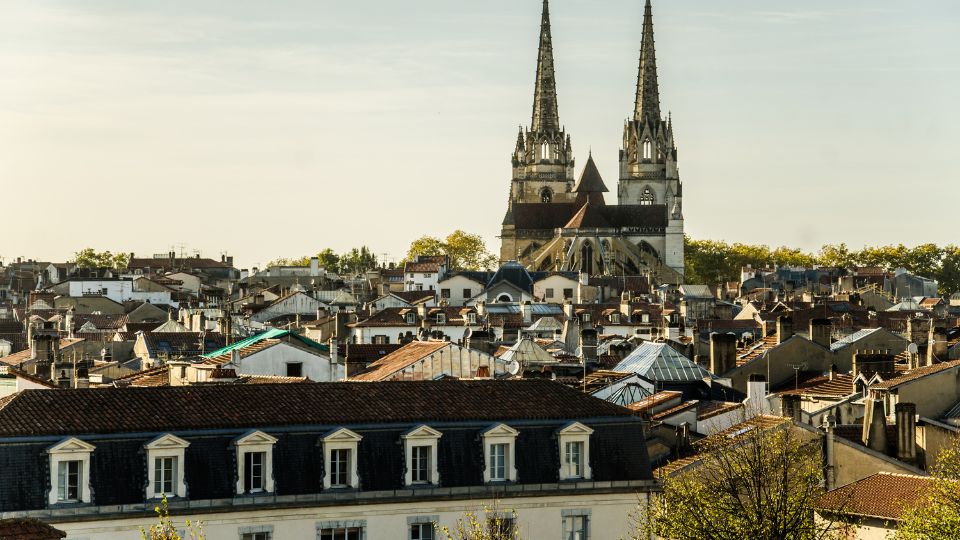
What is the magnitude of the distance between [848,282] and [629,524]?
139080mm

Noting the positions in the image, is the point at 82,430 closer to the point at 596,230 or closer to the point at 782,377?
the point at 782,377

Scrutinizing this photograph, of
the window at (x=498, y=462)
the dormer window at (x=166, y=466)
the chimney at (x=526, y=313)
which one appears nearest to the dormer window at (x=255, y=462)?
the dormer window at (x=166, y=466)

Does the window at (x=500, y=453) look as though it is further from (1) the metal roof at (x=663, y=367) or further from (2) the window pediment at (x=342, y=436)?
(1) the metal roof at (x=663, y=367)

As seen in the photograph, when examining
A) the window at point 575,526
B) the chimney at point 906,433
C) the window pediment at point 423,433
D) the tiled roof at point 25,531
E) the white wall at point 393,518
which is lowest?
the window at point 575,526

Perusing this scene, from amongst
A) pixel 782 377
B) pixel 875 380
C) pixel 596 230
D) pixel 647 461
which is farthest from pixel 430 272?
pixel 647 461

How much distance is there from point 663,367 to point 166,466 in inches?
980

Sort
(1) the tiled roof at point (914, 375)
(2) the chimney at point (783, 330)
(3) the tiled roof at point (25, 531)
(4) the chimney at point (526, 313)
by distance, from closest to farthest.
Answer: (3) the tiled roof at point (25, 531) → (1) the tiled roof at point (914, 375) → (2) the chimney at point (783, 330) → (4) the chimney at point (526, 313)

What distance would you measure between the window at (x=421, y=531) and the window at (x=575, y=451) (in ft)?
8.82

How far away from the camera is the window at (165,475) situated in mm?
30453

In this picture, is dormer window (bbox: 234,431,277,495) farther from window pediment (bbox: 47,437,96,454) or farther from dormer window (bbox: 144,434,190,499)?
window pediment (bbox: 47,437,96,454)

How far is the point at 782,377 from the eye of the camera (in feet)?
190

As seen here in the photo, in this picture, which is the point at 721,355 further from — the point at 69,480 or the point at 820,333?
the point at 69,480

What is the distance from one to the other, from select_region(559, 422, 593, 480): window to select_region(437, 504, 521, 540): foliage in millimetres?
1638

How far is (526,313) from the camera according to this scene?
365ft
